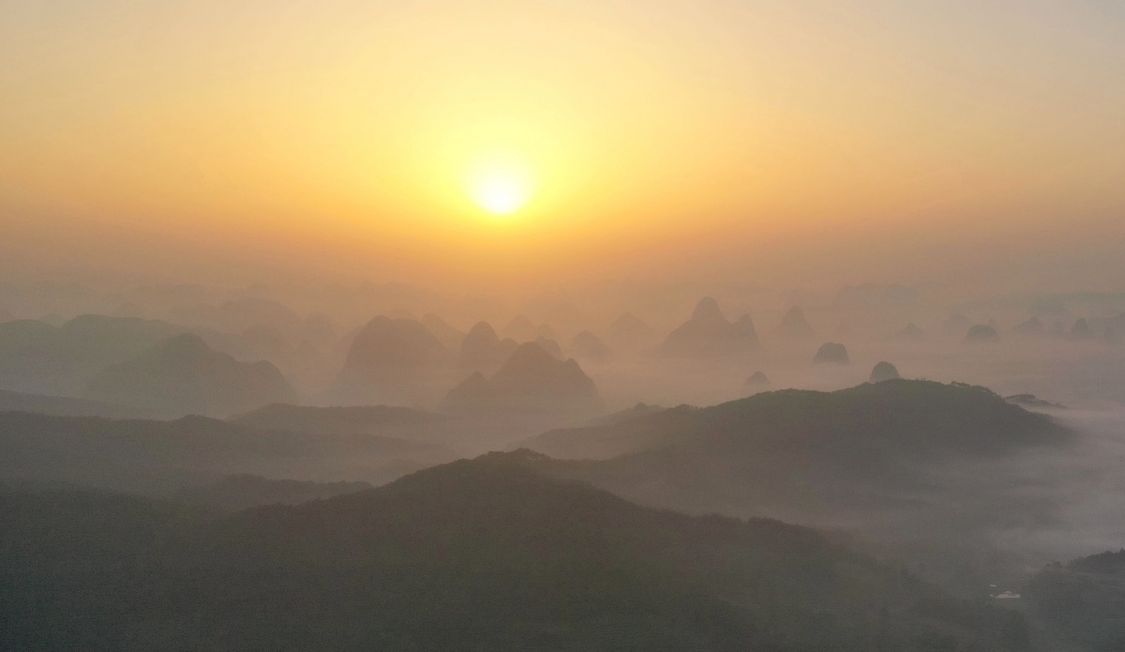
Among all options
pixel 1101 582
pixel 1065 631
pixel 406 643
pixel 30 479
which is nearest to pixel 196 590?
pixel 406 643

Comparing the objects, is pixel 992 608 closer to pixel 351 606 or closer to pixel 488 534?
pixel 488 534

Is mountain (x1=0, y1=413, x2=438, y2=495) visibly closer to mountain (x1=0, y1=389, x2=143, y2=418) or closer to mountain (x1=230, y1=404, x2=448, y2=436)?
mountain (x1=230, y1=404, x2=448, y2=436)

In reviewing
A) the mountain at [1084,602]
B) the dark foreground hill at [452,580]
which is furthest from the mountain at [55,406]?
the mountain at [1084,602]

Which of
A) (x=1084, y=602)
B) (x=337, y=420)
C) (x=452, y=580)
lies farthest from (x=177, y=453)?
(x=1084, y=602)

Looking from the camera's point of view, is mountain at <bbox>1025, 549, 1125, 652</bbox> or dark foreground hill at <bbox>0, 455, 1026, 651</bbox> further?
mountain at <bbox>1025, 549, 1125, 652</bbox>

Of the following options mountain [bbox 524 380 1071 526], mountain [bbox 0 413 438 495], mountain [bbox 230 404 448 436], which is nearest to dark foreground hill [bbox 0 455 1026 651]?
mountain [bbox 0 413 438 495]

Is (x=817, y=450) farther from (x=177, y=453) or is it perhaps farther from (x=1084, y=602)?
(x=177, y=453)
